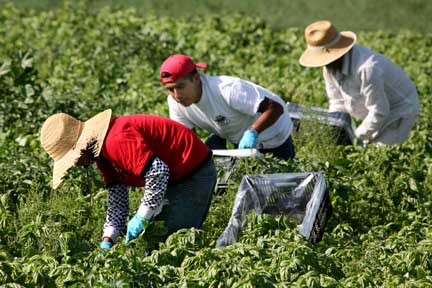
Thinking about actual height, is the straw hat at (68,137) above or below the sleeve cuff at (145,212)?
above

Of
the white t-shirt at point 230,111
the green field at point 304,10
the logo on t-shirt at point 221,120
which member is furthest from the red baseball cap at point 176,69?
the green field at point 304,10

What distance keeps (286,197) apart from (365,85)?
63.6 inches

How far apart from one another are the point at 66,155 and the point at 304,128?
2.65 meters

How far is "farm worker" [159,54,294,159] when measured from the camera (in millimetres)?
7400

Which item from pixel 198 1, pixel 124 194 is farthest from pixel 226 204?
pixel 198 1

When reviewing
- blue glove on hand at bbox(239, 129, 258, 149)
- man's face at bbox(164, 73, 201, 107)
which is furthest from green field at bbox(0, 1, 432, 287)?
man's face at bbox(164, 73, 201, 107)

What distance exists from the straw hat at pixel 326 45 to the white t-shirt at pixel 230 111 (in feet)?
2.61

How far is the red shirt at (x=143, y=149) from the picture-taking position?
21.1ft

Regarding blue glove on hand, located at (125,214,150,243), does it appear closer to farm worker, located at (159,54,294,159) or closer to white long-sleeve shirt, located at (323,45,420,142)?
farm worker, located at (159,54,294,159)

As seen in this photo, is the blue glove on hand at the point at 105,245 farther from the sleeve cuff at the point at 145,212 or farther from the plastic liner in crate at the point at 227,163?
the plastic liner in crate at the point at 227,163

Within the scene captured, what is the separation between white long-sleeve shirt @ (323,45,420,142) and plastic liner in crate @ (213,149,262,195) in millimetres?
1339

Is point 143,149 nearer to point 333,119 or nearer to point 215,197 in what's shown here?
point 215,197

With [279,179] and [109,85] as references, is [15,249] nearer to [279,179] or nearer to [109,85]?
[279,179]

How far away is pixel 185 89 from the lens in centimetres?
743
